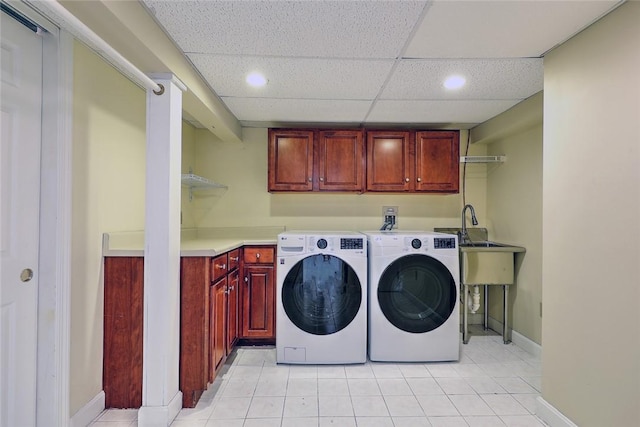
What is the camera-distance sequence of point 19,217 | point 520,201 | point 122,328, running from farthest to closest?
1. point 520,201
2. point 122,328
3. point 19,217

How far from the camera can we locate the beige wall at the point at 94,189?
63.3 inches

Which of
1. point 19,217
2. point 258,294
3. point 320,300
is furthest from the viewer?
point 258,294

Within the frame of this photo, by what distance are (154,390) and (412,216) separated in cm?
258

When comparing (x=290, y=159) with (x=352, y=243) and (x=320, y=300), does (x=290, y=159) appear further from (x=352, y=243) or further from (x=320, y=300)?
(x=320, y=300)

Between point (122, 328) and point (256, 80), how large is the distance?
1685 mm

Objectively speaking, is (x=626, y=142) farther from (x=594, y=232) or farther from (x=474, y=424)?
(x=474, y=424)

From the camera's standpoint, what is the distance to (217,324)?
2084mm

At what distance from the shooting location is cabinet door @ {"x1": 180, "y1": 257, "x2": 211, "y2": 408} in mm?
1876

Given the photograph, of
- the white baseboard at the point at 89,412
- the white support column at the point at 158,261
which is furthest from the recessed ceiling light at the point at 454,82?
the white baseboard at the point at 89,412

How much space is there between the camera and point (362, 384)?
215cm

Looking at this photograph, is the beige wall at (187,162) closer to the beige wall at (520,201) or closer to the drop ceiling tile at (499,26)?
the drop ceiling tile at (499,26)

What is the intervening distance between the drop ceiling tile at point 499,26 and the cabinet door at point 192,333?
1.73 meters

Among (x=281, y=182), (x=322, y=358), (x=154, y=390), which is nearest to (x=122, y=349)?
(x=154, y=390)

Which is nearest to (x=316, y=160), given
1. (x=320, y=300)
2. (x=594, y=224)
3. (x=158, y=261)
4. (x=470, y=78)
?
(x=320, y=300)
